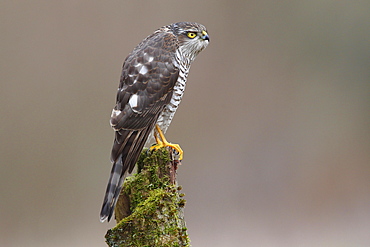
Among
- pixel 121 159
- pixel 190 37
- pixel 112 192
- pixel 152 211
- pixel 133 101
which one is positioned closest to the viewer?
pixel 152 211

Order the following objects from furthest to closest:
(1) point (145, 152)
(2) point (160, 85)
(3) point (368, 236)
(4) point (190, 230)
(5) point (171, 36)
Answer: (3) point (368, 236)
(4) point (190, 230)
(5) point (171, 36)
(2) point (160, 85)
(1) point (145, 152)

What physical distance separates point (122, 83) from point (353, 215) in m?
3.88

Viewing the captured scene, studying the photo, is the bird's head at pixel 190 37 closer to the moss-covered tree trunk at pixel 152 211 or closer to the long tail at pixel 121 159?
the long tail at pixel 121 159

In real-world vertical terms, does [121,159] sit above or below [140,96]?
below

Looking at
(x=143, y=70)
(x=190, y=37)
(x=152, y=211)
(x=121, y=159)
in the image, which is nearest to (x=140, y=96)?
(x=143, y=70)

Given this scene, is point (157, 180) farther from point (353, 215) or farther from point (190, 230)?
point (353, 215)

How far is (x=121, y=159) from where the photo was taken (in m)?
2.84

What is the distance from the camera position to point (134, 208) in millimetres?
2678

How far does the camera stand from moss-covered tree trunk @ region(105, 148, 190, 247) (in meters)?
2.52

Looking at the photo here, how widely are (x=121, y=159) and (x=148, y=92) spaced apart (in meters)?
0.45

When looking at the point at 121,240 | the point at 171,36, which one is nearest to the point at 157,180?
the point at 121,240

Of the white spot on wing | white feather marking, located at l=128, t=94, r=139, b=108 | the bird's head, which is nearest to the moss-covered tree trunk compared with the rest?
white feather marking, located at l=128, t=94, r=139, b=108

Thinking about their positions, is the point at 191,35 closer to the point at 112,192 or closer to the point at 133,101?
the point at 133,101

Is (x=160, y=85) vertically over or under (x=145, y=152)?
over
